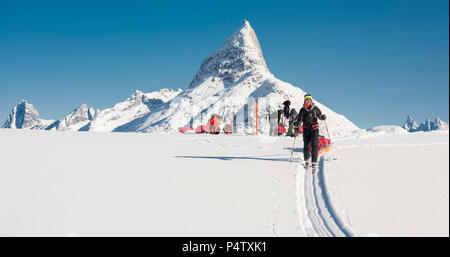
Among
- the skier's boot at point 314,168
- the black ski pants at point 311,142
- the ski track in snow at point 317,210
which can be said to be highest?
the black ski pants at point 311,142

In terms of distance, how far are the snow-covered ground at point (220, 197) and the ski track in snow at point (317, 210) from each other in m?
0.02

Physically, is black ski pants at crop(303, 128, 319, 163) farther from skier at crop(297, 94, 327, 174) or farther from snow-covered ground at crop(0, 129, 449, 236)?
snow-covered ground at crop(0, 129, 449, 236)

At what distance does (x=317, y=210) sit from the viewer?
548 cm

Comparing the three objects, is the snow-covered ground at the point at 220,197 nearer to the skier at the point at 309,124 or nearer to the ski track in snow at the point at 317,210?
the ski track in snow at the point at 317,210

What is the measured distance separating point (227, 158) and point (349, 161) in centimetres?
426

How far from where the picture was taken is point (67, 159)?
8734 millimetres

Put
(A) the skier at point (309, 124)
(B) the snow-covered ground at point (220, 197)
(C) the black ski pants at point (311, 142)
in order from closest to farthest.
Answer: (B) the snow-covered ground at point (220, 197)
(C) the black ski pants at point (311, 142)
(A) the skier at point (309, 124)

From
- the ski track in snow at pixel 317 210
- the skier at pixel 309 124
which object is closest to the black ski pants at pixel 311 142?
the skier at pixel 309 124

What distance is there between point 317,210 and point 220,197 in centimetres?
196

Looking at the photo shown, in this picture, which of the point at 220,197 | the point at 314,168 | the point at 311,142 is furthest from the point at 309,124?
the point at 220,197

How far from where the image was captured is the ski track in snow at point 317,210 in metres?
4.59

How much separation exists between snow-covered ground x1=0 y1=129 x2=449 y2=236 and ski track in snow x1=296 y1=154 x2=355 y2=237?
0.02m

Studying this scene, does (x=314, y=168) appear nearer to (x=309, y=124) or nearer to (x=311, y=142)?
(x=311, y=142)
